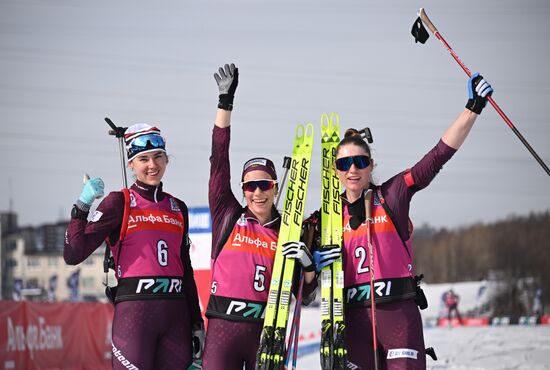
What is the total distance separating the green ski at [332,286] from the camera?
5957 millimetres

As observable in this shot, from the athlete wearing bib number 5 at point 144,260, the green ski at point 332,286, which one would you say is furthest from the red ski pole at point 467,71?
the athlete wearing bib number 5 at point 144,260

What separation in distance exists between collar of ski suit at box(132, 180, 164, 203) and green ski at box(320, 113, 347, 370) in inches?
47.9

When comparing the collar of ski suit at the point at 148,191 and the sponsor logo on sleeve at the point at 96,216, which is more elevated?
the collar of ski suit at the point at 148,191

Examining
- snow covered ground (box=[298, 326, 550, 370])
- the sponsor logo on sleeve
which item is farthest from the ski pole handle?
snow covered ground (box=[298, 326, 550, 370])

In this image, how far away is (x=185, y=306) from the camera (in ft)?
20.2

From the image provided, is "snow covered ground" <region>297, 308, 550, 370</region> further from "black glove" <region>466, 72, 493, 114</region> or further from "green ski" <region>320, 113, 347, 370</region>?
"black glove" <region>466, 72, 493, 114</region>

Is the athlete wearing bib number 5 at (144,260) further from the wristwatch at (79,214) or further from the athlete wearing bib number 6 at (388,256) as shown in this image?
the athlete wearing bib number 6 at (388,256)

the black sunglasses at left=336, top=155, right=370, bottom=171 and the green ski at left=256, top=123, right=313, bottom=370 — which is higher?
the black sunglasses at left=336, top=155, right=370, bottom=171

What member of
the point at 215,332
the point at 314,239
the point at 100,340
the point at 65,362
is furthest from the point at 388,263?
the point at 100,340

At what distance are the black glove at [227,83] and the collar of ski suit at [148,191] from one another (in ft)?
2.54

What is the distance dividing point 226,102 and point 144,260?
1.29m

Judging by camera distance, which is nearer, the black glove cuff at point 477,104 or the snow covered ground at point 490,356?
the black glove cuff at point 477,104

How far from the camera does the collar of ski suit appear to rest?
6.21 m

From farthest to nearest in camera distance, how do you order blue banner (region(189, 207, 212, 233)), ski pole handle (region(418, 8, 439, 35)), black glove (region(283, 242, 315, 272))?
1. blue banner (region(189, 207, 212, 233))
2. ski pole handle (region(418, 8, 439, 35))
3. black glove (region(283, 242, 315, 272))
